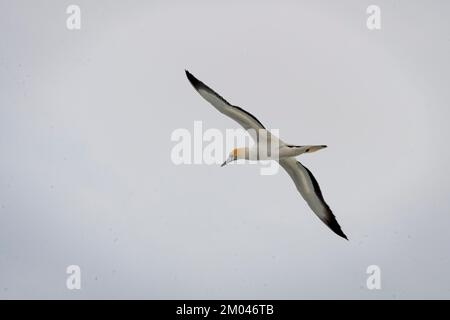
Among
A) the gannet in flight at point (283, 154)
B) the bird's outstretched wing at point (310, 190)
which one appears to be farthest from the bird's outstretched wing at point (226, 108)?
the bird's outstretched wing at point (310, 190)

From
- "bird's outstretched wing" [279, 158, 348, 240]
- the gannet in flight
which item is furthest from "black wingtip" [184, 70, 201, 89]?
"bird's outstretched wing" [279, 158, 348, 240]

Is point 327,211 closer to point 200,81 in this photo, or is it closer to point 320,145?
point 320,145

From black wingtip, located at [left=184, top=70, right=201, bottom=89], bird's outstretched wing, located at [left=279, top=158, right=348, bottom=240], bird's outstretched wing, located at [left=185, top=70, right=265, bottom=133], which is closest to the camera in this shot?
bird's outstretched wing, located at [left=185, top=70, right=265, bottom=133]

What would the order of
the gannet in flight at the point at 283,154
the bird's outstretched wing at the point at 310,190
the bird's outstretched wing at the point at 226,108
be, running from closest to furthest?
the bird's outstretched wing at the point at 226,108
the gannet in flight at the point at 283,154
the bird's outstretched wing at the point at 310,190

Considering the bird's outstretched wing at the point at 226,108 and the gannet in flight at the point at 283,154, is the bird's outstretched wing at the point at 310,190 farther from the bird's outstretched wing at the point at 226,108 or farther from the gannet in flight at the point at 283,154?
the bird's outstretched wing at the point at 226,108

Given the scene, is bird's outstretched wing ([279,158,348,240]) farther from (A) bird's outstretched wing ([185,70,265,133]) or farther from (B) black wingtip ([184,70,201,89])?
(B) black wingtip ([184,70,201,89])
